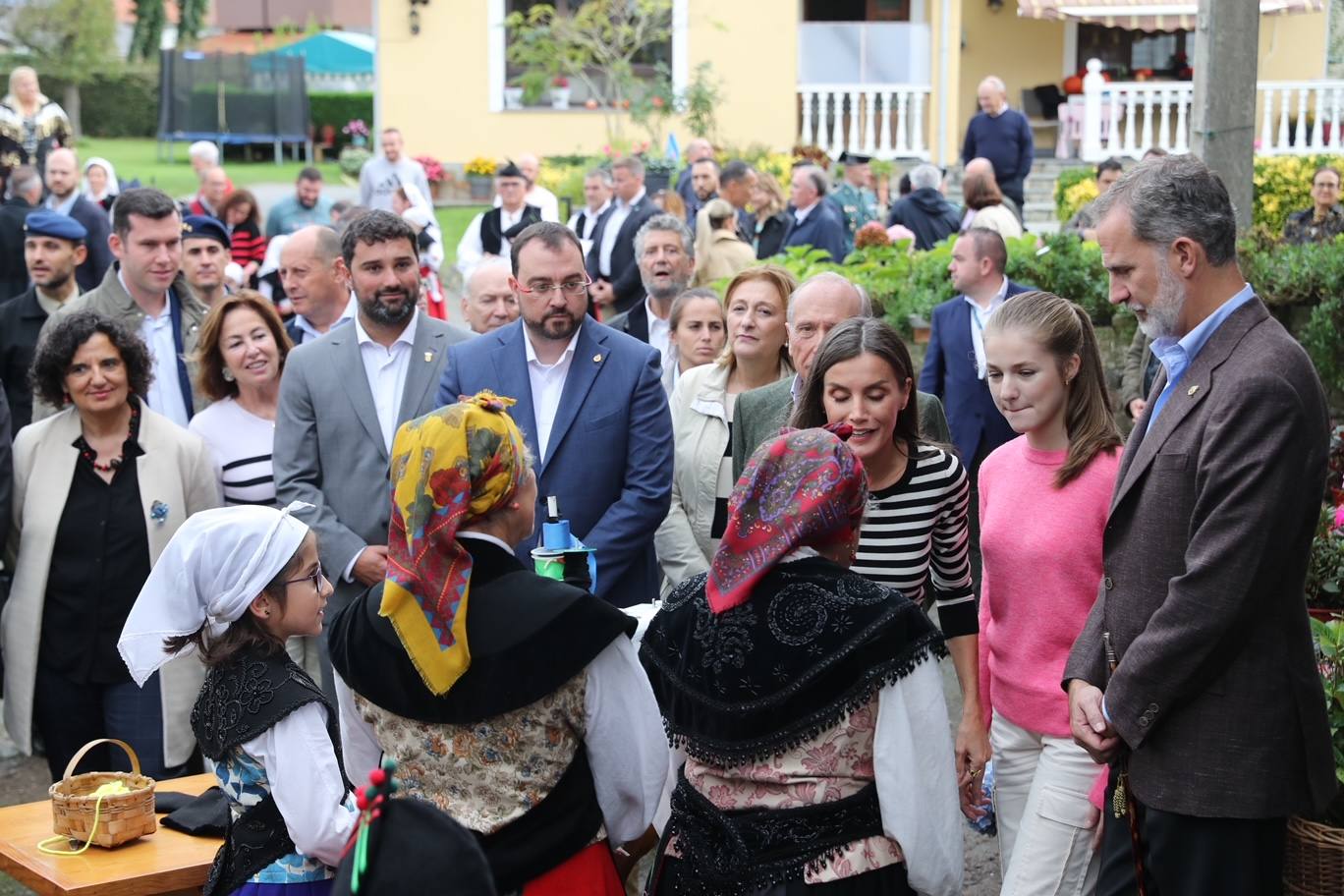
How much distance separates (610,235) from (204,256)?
5.00 metres

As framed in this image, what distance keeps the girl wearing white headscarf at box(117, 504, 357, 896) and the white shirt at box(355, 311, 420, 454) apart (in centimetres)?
202

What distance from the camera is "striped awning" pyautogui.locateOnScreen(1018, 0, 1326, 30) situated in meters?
22.4

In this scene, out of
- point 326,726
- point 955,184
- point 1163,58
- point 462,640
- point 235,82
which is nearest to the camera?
point 462,640

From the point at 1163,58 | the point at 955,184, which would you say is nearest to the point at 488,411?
the point at 955,184

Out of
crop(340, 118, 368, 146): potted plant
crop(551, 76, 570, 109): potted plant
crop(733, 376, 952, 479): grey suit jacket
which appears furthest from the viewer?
crop(340, 118, 368, 146): potted plant

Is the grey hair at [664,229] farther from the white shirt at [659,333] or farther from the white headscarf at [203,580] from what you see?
the white headscarf at [203,580]

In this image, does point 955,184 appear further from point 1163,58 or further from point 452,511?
point 452,511

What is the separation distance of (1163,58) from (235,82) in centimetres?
2394

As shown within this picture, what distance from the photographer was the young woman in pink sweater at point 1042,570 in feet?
12.4

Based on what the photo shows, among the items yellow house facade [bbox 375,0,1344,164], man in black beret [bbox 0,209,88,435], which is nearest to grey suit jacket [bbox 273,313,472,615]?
man in black beret [bbox 0,209,88,435]

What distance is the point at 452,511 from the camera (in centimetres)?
308

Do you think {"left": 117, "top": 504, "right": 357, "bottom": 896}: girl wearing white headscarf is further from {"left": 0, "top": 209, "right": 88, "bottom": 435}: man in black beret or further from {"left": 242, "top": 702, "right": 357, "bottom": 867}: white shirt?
{"left": 0, "top": 209, "right": 88, "bottom": 435}: man in black beret

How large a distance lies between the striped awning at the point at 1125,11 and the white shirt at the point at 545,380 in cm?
1901

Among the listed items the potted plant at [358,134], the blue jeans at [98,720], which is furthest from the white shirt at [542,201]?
the potted plant at [358,134]
